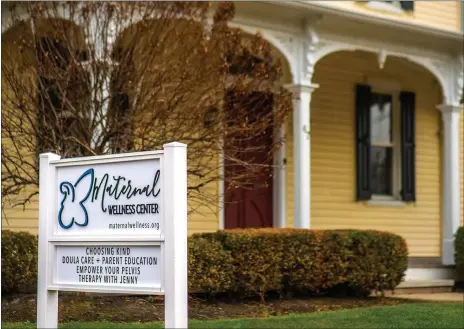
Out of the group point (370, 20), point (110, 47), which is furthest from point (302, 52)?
point (110, 47)

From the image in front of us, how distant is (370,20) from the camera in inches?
549

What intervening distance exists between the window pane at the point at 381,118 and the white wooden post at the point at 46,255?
10.6 meters

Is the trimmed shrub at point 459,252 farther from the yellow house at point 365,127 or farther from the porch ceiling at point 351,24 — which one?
the porch ceiling at point 351,24

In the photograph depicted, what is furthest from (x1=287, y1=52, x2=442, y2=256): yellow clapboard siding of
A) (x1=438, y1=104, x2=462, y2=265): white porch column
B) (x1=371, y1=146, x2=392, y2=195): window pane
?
(x1=438, y1=104, x2=462, y2=265): white porch column

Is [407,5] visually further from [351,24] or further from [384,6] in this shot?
[351,24]

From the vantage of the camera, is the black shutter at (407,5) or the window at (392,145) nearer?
the black shutter at (407,5)

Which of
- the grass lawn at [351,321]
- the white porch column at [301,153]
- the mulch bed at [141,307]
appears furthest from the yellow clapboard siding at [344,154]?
the grass lawn at [351,321]

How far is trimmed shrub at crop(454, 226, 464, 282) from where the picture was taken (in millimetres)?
14375

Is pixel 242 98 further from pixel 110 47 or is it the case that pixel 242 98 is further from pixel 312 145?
pixel 312 145

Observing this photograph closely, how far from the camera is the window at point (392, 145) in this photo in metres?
16.5

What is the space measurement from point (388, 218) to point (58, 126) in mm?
7854

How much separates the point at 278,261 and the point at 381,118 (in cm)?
594

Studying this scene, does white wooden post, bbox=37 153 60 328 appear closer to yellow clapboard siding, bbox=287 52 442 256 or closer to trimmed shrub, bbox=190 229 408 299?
trimmed shrub, bbox=190 229 408 299

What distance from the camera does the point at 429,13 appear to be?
54.1ft
